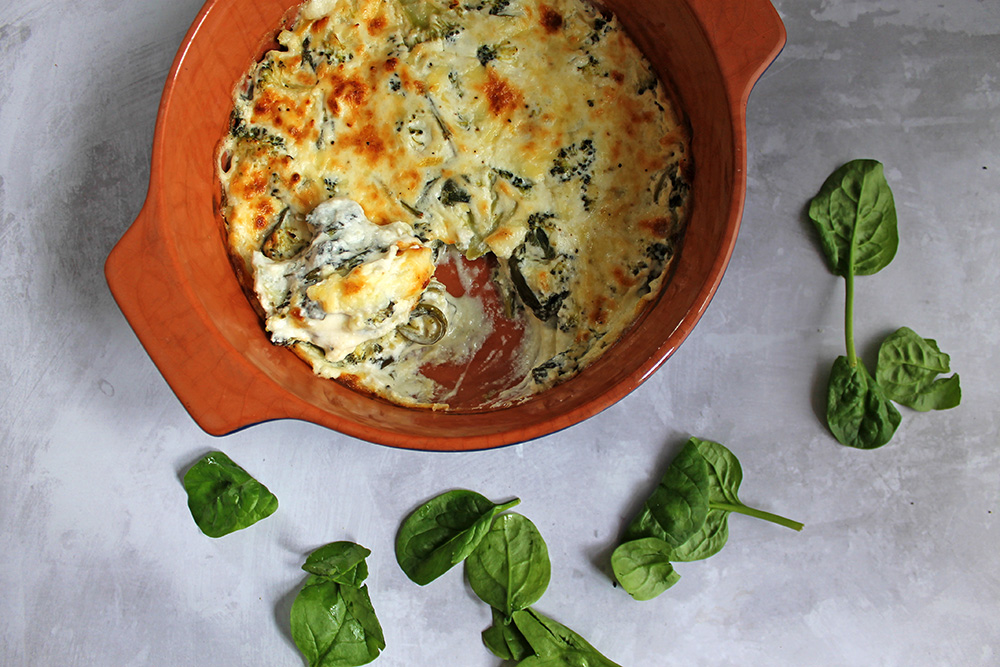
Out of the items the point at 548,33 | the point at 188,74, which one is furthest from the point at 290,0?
the point at 548,33

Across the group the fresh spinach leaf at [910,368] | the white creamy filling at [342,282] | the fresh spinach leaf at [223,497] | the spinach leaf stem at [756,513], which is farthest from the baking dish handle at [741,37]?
the fresh spinach leaf at [223,497]

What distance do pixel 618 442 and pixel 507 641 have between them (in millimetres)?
635

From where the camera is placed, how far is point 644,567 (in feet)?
6.41

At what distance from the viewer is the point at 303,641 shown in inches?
75.8

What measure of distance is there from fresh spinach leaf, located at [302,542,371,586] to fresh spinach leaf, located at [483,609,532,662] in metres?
0.40

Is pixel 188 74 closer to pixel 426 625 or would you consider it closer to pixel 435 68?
pixel 435 68

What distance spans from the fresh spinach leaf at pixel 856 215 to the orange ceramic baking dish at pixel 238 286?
0.49 meters

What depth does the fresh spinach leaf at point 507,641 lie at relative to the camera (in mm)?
1963

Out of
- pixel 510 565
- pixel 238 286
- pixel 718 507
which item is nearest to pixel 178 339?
pixel 238 286

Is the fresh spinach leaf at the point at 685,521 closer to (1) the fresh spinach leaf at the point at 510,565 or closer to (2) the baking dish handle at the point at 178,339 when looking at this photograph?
(1) the fresh spinach leaf at the point at 510,565

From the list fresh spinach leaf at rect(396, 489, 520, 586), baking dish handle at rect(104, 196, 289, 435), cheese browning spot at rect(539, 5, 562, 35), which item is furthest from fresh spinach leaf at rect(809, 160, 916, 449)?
baking dish handle at rect(104, 196, 289, 435)

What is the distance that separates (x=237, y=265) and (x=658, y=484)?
130cm

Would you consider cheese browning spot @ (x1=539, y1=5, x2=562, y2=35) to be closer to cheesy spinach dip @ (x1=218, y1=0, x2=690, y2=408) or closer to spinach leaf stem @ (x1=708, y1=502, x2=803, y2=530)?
cheesy spinach dip @ (x1=218, y1=0, x2=690, y2=408)

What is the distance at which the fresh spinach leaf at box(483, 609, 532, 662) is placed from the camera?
1963mm
